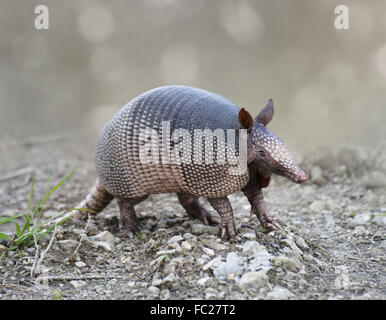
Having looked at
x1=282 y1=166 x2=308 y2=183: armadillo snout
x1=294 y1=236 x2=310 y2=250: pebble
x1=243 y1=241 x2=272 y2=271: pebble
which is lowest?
x1=294 y1=236 x2=310 y2=250: pebble

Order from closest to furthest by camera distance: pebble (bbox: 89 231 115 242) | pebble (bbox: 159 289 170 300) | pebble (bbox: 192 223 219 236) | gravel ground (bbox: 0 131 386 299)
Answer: pebble (bbox: 159 289 170 300) → gravel ground (bbox: 0 131 386 299) → pebble (bbox: 192 223 219 236) → pebble (bbox: 89 231 115 242)

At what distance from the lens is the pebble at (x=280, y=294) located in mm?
3566

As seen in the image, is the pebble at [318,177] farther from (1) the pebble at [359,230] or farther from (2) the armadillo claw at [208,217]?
(2) the armadillo claw at [208,217]

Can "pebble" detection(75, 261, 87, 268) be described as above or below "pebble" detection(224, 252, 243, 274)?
below

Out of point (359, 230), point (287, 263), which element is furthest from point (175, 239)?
point (359, 230)

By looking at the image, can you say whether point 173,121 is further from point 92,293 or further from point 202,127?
point 92,293

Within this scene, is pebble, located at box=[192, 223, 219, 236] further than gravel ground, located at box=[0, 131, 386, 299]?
Yes

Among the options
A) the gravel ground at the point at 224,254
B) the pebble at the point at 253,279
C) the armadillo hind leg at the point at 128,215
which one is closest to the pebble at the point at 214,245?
the gravel ground at the point at 224,254

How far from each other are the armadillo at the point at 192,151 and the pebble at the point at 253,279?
0.85 metres

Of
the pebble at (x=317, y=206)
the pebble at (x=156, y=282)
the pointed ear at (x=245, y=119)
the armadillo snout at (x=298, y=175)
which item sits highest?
the pointed ear at (x=245, y=119)

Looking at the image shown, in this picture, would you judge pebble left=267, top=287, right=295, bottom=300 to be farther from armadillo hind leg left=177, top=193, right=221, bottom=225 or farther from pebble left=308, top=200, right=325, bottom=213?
pebble left=308, top=200, right=325, bottom=213

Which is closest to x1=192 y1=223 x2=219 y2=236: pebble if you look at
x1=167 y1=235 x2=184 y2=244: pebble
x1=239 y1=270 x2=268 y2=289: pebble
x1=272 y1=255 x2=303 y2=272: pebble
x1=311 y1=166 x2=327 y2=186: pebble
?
x1=167 y1=235 x2=184 y2=244: pebble

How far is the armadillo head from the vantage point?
14.4 feet

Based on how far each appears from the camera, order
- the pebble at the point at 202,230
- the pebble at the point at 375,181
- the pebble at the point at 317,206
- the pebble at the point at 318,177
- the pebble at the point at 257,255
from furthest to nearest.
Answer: the pebble at the point at 318,177 < the pebble at the point at 375,181 < the pebble at the point at 317,206 < the pebble at the point at 202,230 < the pebble at the point at 257,255
